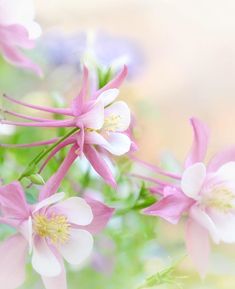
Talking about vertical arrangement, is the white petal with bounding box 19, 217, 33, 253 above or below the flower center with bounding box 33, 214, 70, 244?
above

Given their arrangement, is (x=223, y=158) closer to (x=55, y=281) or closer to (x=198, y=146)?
(x=198, y=146)

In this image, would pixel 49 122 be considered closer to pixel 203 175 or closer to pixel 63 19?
pixel 203 175

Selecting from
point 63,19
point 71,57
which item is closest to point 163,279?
point 71,57

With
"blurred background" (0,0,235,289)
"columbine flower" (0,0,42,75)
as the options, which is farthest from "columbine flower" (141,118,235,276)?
"blurred background" (0,0,235,289)

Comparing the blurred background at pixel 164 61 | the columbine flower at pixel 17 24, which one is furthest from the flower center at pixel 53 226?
the blurred background at pixel 164 61

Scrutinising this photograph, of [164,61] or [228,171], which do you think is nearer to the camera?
[228,171]

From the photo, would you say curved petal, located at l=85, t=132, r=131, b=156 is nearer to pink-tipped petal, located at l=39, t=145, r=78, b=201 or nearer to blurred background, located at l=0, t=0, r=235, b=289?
pink-tipped petal, located at l=39, t=145, r=78, b=201

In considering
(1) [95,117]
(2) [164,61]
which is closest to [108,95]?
(1) [95,117]
